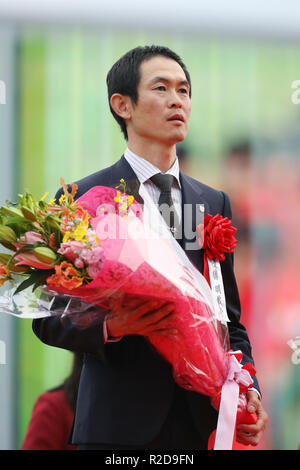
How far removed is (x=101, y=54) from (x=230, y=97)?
0.53 m

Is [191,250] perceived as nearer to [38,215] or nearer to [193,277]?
[193,277]

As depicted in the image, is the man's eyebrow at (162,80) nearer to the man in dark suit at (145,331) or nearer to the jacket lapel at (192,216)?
the man in dark suit at (145,331)

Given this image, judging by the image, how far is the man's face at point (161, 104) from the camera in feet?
3.94

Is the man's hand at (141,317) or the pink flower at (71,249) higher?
the pink flower at (71,249)

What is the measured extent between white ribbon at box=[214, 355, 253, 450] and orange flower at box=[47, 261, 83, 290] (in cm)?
33

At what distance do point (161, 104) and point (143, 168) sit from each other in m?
0.14

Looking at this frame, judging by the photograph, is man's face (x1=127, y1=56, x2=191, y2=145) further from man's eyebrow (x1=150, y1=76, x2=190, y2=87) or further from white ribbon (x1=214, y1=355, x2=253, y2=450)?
white ribbon (x1=214, y1=355, x2=253, y2=450)

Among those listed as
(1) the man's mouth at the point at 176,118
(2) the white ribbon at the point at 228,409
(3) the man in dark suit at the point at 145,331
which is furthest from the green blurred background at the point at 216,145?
(2) the white ribbon at the point at 228,409

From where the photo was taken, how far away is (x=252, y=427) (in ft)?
3.62

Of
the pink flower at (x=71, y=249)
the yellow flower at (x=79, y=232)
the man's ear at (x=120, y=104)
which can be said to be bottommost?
the pink flower at (x=71, y=249)

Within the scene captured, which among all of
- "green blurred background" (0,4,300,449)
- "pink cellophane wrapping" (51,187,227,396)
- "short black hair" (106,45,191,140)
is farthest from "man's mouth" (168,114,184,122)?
"green blurred background" (0,4,300,449)

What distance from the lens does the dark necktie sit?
1.16m

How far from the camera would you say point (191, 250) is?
1185mm

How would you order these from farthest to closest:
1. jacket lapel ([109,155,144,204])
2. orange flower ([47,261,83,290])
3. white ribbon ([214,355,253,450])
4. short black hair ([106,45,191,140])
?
short black hair ([106,45,191,140]) → jacket lapel ([109,155,144,204]) → white ribbon ([214,355,253,450]) → orange flower ([47,261,83,290])
